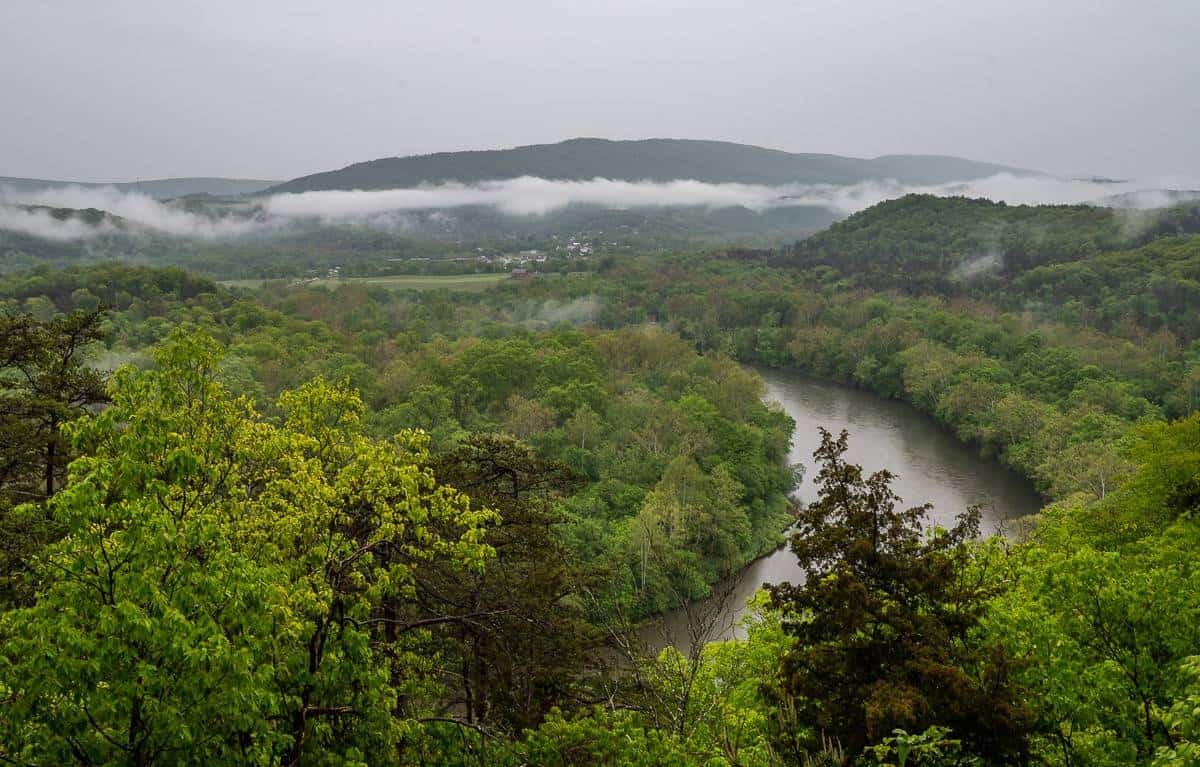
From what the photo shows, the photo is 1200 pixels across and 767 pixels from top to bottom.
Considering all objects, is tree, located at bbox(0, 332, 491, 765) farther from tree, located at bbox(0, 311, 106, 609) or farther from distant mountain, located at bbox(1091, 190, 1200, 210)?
distant mountain, located at bbox(1091, 190, 1200, 210)

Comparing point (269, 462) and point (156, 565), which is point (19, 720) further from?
point (269, 462)

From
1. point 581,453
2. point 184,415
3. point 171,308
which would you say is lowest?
point 581,453

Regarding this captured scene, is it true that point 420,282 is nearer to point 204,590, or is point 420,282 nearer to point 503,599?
point 503,599

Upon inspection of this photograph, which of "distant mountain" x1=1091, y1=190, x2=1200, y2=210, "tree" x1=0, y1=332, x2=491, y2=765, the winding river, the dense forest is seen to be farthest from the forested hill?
"tree" x1=0, y1=332, x2=491, y2=765

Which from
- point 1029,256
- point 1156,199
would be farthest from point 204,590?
point 1156,199

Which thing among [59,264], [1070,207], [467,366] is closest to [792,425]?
[467,366]

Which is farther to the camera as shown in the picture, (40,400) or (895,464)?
(895,464)

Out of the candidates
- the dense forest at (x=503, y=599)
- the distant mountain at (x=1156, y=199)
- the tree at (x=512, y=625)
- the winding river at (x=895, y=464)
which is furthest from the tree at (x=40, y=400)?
the distant mountain at (x=1156, y=199)

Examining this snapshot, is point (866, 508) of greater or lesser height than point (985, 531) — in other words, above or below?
above
